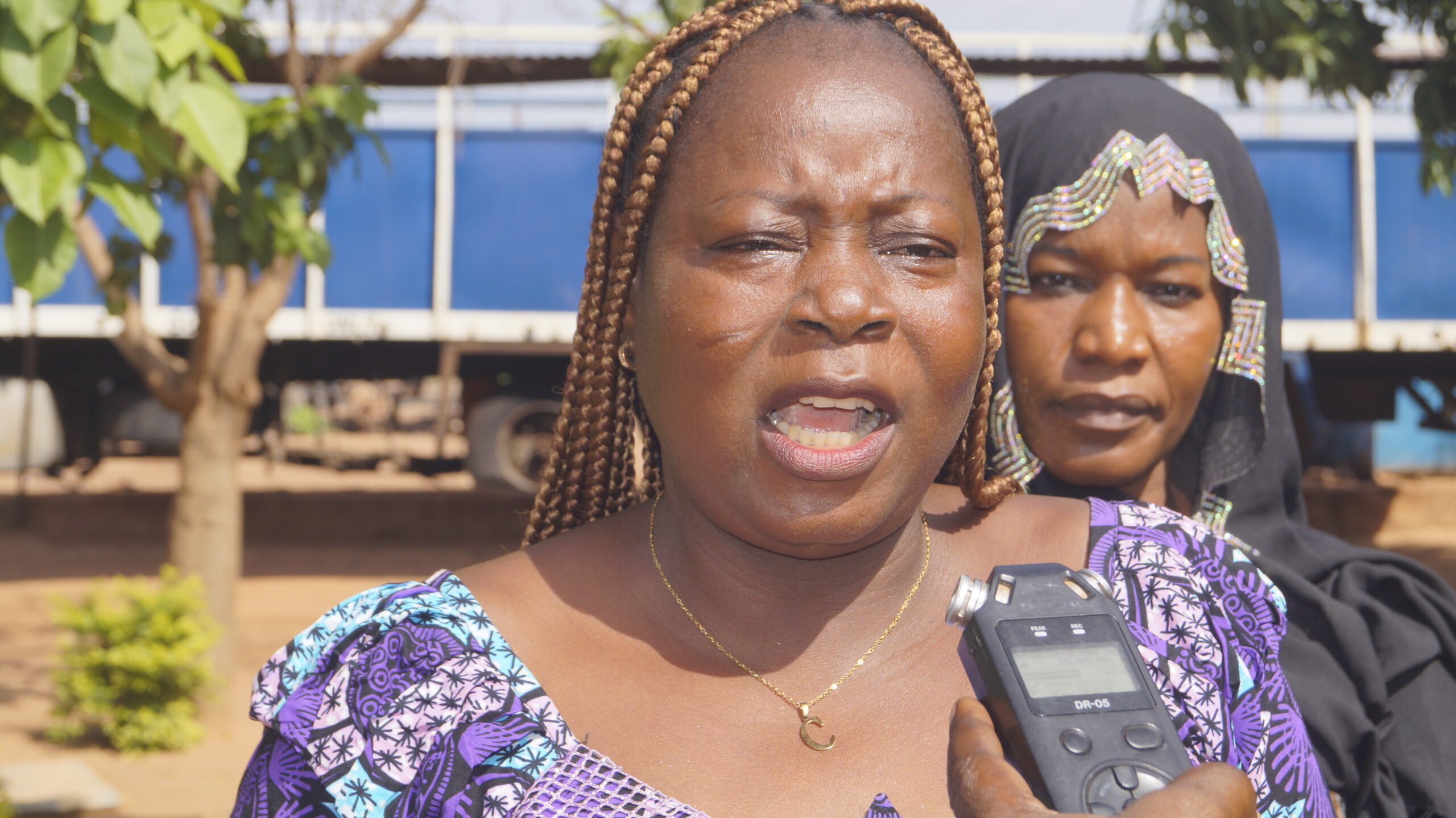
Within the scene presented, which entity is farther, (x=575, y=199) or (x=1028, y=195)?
(x=575, y=199)

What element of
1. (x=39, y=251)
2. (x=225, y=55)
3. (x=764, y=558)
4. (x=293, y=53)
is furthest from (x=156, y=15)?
(x=293, y=53)

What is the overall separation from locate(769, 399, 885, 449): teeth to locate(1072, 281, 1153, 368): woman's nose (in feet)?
2.29

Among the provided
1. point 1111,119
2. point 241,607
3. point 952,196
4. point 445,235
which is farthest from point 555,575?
point 445,235

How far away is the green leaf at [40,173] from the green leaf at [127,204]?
3.1 inches

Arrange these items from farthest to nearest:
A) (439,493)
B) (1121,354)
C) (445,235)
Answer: (439,493), (445,235), (1121,354)

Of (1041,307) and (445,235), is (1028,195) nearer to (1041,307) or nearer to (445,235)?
(1041,307)

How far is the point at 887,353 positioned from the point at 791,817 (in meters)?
0.53

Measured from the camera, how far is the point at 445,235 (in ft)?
35.9

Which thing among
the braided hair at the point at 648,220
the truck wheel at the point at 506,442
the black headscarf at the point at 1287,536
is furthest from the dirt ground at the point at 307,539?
the black headscarf at the point at 1287,536

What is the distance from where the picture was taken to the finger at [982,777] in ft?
3.38

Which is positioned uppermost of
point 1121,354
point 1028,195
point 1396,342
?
point 1028,195

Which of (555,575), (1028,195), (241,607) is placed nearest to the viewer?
(555,575)

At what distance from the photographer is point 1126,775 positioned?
1.09 m

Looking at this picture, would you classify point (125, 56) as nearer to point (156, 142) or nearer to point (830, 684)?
point (156, 142)
